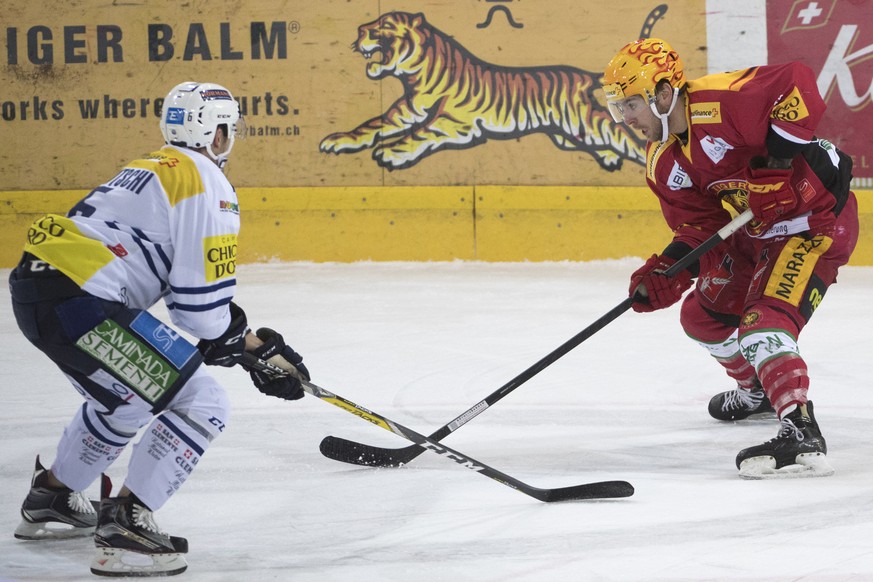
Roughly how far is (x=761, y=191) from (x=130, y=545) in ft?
6.07

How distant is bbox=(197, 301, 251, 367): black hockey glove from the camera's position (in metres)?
2.54

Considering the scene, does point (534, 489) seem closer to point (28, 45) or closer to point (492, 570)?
point (492, 570)

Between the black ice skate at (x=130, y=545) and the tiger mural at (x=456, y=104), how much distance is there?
193 inches

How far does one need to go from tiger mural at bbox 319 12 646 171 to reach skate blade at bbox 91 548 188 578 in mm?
4925

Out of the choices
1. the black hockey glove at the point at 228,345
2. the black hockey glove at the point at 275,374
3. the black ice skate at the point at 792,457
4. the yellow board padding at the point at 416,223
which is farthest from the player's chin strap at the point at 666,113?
the yellow board padding at the point at 416,223

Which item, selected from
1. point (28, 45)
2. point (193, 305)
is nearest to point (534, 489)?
point (193, 305)

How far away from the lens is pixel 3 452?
11.3ft

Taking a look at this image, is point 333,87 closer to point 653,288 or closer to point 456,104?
point 456,104

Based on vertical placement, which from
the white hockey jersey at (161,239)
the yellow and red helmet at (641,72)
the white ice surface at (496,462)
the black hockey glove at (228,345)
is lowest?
the white ice surface at (496,462)

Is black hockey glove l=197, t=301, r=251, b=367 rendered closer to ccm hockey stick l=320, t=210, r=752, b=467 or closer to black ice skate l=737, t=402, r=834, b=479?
ccm hockey stick l=320, t=210, r=752, b=467

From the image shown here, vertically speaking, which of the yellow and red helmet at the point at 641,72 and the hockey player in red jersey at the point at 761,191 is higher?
the yellow and red helmet at the point at 641,72

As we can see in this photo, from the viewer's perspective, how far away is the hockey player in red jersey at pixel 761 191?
315 centimetres

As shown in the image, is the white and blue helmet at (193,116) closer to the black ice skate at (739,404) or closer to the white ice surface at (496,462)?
the white ice surface at (496,462)

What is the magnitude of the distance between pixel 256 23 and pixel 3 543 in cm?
498
